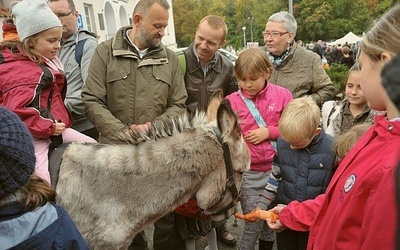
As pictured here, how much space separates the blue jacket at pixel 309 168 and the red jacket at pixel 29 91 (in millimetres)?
1826

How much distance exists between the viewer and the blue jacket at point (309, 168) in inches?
106

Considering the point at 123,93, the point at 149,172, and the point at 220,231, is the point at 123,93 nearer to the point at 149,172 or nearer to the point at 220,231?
the point at 149,172

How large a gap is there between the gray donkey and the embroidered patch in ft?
3.11

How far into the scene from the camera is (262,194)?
3182 mm

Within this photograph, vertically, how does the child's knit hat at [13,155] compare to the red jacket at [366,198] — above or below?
above

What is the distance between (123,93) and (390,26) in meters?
2.31

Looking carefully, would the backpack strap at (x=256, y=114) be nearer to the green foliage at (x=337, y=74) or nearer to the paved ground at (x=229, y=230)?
the paved ground at (x=229, y=230)

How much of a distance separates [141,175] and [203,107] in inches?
68.8

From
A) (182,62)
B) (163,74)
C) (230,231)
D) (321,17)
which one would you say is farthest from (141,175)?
(321,17)

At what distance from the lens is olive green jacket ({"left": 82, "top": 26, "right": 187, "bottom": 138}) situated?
3139 mm

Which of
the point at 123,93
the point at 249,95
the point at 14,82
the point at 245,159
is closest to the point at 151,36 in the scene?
the point at 123,93

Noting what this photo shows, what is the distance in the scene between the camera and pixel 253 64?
3137 mm

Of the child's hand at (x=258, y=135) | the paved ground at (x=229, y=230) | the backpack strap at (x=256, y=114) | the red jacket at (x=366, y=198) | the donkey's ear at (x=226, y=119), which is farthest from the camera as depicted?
the paved ground at (x=229, y=230)

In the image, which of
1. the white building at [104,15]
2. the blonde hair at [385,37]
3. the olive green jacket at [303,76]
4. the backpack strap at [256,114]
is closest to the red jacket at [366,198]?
the blonde hair at [385,37]
